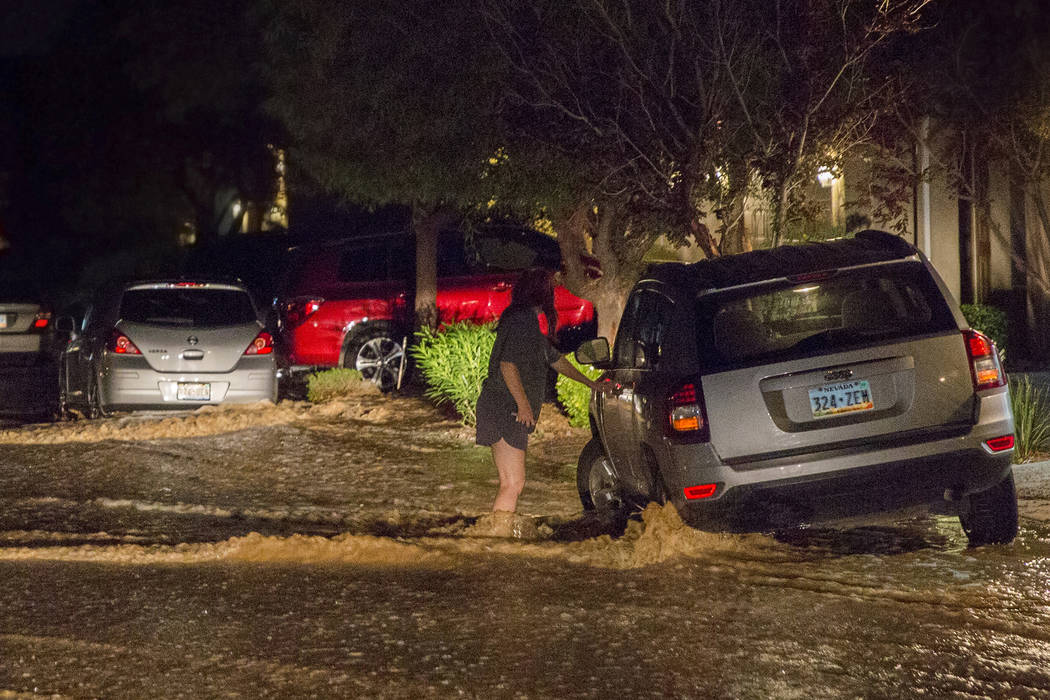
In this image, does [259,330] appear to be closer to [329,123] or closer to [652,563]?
[329,123]

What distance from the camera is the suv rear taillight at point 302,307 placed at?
1734cm

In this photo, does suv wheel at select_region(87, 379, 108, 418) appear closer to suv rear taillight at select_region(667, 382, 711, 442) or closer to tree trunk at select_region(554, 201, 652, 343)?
tree trunk at select_region(554, 201, 652, 343)

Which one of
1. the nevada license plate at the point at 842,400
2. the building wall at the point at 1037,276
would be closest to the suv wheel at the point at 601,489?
the nevada license plate at the point at 842,400

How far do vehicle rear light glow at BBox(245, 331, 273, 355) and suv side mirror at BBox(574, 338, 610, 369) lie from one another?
666cm

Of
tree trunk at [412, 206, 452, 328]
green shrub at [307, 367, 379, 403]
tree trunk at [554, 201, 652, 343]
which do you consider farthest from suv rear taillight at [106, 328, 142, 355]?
tree trunk at [554, 201, 652, 343]

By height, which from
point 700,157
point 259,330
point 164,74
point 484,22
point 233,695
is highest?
point 164,74

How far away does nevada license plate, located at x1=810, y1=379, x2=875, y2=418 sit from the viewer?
7.34 meters

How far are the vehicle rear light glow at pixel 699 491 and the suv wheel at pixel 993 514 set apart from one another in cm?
132

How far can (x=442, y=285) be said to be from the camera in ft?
59.2

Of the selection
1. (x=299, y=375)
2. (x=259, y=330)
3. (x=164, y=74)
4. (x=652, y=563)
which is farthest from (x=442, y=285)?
(x=164, y=74)

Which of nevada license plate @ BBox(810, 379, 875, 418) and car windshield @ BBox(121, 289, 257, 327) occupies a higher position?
car windshield @ BBox(121, 289, 257, 327)

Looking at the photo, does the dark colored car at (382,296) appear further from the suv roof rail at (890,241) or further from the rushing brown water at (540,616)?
the suv roof rail at (890,241)

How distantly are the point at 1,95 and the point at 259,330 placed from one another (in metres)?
33.8

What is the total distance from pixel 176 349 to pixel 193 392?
1.51 feet
